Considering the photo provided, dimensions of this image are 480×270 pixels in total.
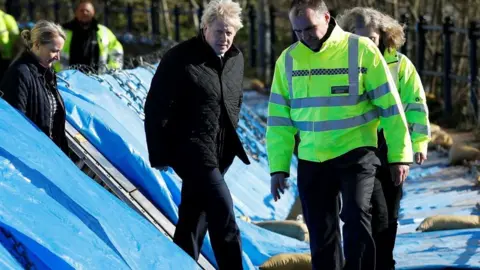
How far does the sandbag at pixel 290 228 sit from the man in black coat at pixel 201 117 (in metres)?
1.90

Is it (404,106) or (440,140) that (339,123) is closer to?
(404,106)

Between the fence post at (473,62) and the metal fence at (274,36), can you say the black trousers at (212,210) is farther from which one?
the fence post at (473,62)

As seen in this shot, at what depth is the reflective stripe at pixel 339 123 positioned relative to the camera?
20.0ft

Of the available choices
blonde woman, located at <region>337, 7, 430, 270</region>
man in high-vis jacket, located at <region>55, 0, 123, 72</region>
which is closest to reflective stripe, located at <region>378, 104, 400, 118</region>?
blonde woman, located at <region>337, 7, 430, 270</region>

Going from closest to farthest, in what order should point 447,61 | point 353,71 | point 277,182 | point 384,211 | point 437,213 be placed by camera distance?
point 353,71 < point 277,182 < point 384,211 < point 437,213 < point 447,61

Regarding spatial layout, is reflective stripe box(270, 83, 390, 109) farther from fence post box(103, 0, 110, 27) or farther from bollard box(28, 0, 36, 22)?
bollard box(28, 0, 36, 22)

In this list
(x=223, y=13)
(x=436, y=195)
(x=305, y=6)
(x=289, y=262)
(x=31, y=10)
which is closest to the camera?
(x=305, y=6)

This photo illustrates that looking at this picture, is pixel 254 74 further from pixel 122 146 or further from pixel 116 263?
pixel 116 263

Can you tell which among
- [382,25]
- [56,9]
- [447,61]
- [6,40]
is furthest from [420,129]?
[56,9]

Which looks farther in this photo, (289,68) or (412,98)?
(412,98)

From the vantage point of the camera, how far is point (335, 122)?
6090 mm

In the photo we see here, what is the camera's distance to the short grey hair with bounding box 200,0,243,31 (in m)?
6.50

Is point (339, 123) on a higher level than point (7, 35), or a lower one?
higher

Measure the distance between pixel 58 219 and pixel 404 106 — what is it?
2.16 m
